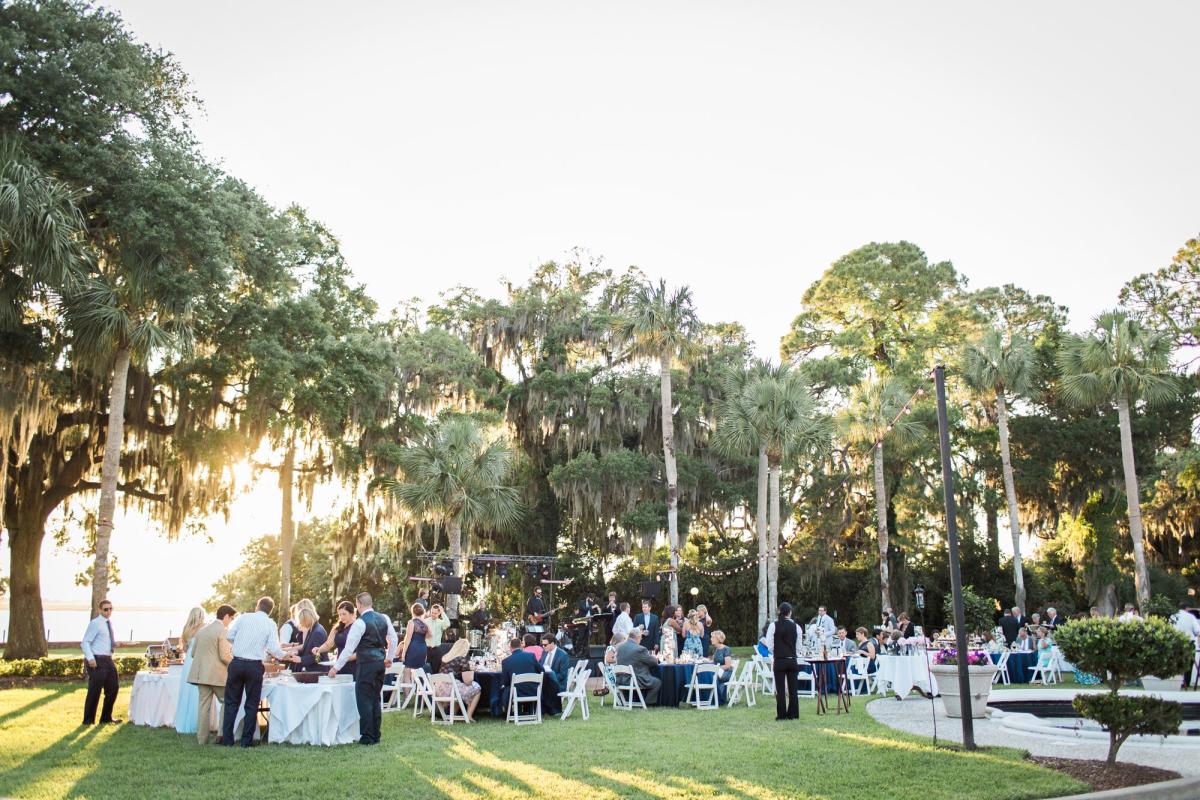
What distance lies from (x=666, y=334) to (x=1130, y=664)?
1938 centimetres

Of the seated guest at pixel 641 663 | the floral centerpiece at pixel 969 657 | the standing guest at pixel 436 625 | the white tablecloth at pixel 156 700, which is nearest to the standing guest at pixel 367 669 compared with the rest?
the white tablecloth at pixel 156 700

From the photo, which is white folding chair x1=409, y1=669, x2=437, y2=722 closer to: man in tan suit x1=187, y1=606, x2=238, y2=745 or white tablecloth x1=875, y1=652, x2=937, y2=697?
man in tan suit x1=187, y1=606, x2=238, y2=745

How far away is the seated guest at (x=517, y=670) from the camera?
11.4 meters

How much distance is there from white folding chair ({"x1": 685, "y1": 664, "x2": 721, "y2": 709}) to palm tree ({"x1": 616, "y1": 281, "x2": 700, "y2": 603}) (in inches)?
495

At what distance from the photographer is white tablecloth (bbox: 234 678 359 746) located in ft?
29.7

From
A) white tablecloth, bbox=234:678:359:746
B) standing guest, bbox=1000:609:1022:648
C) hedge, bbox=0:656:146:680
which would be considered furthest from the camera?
A: standing guest, bbox=1000:609:1022:648

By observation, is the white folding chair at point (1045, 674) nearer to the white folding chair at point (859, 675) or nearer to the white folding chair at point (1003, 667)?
the white folding chair at point (1003, 667)

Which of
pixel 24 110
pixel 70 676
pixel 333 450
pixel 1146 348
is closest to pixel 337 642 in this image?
pixel 70 676

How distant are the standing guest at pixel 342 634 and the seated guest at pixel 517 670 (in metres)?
1.83

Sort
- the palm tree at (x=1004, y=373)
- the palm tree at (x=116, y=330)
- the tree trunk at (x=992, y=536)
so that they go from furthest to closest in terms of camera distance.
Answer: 1. the tree trunk at (x=992, y=536)
2. the palm tree at (x=1004, y=373)
3. the palm tree at (x=116, y=330)

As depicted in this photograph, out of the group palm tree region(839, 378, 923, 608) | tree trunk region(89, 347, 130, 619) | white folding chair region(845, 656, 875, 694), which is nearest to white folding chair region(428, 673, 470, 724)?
white folding chair region(845, 656, 875, 694)

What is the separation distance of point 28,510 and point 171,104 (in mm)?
9188

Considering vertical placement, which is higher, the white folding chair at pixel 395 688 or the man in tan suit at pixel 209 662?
the man in tan suit at pixel 209 662

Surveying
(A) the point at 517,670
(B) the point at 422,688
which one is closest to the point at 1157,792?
(A) the point at 517,670
